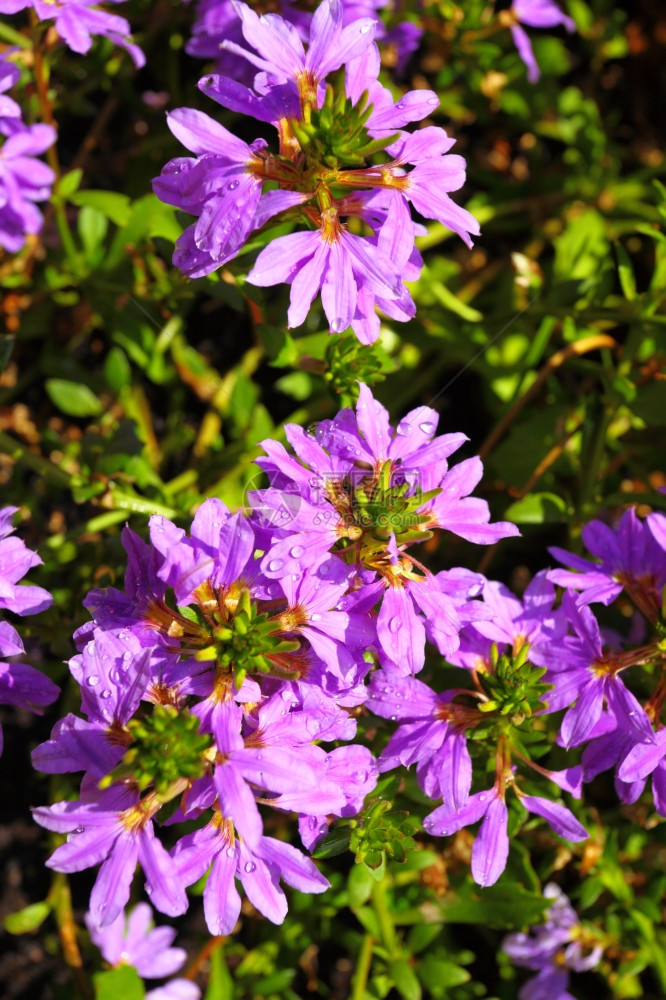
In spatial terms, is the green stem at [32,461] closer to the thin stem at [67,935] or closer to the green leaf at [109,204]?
the green leaf at [109,204]

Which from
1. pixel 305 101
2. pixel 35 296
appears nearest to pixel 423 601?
pixel 305 101

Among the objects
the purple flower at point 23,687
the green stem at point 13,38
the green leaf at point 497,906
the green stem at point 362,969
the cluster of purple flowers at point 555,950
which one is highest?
the green stem at point 13,38

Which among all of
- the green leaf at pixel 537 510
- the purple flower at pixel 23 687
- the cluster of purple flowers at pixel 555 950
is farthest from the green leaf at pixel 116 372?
the cluster of purple flowers at pixel 555 950

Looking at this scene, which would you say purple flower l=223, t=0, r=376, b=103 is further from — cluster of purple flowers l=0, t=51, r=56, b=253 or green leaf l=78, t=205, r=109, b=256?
green leaf l=78, t=205, r=109, b=256

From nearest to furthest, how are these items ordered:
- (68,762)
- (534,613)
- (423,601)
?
(68,762) < (423,601) < (534,613)

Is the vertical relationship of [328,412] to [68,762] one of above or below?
below

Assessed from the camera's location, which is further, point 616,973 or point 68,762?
point 616,973

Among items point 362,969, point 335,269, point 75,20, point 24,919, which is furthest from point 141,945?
point 75,20

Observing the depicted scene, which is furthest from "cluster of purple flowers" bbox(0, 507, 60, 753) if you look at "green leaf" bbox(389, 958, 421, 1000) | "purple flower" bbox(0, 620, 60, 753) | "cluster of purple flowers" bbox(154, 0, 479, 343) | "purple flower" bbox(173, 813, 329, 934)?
"green leaf" bbox(389, 958, 421, 1000)

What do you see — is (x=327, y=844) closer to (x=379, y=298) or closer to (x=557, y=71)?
(x=379, y=298)
